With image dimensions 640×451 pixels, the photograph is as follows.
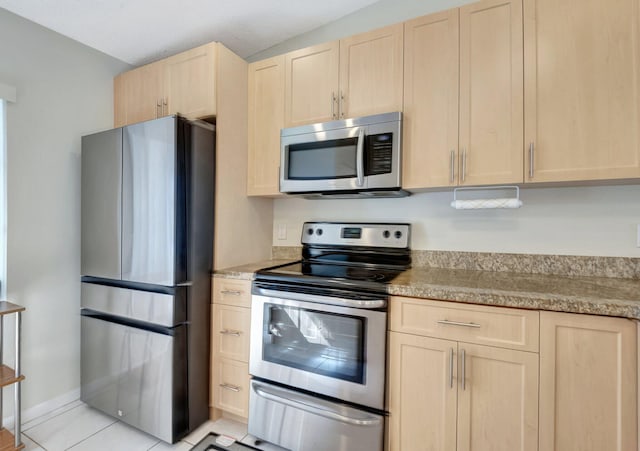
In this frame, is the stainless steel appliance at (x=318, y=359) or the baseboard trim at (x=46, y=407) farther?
the baseboard trim at (x=46, y=407)

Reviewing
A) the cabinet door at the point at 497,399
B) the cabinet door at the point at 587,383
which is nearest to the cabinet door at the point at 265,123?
the cabinet door at the point at 497,399

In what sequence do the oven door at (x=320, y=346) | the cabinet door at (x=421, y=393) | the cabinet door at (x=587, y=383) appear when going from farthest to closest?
1. the oven door at (x=320, y=346)
2. the cabinet door at (x=421, y=393)
3. the cabinet door at (x=587, y=383)

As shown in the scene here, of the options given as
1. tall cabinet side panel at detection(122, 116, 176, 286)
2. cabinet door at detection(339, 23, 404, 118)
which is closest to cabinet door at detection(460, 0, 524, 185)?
cabinet door at detection(339, 23, 404, 118)

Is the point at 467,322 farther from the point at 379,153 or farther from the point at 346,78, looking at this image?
the point at 346,78

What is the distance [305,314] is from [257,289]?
0.32 meters

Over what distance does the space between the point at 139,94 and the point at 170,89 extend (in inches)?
12.0

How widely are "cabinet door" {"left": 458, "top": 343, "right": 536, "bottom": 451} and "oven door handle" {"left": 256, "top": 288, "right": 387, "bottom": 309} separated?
0.38 metres

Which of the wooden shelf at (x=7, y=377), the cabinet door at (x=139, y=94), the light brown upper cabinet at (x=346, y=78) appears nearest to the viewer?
the wooden shelf at (x=7, y=377)

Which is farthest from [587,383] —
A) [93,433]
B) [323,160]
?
[93,433]

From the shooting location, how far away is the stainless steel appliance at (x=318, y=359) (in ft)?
4.54

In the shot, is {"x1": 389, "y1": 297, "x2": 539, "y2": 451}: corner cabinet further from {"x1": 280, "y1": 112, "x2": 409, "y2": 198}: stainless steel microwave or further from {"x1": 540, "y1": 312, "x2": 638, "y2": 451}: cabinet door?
{"x1": 280, "y1": 112, "x2": 409, "y2": 198}: stainless steel microwave

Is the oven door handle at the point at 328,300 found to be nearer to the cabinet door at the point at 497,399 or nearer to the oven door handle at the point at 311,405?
the cabinet door at the point at 497,399

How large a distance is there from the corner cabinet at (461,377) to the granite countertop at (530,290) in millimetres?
46

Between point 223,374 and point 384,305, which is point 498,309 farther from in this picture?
point 223,374
